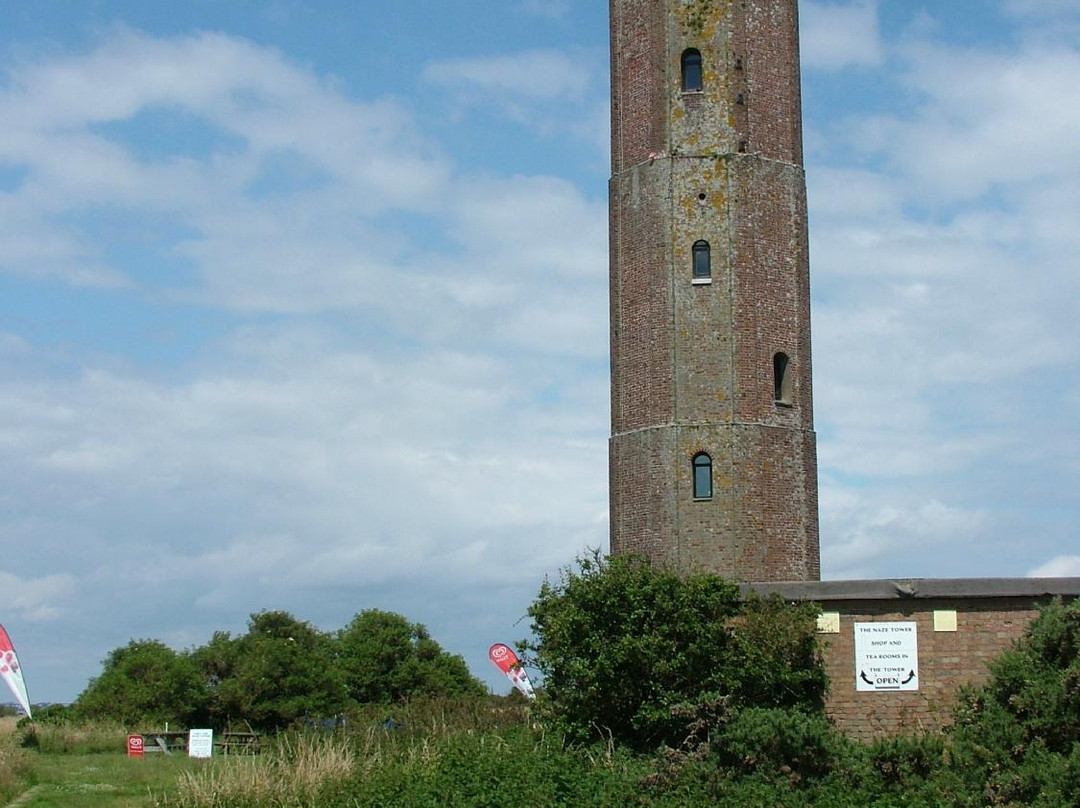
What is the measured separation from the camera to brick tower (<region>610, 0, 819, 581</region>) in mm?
27703

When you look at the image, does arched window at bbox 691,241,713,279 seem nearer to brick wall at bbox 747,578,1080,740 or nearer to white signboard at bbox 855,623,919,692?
brick wall at bbox 747,578,1080,740

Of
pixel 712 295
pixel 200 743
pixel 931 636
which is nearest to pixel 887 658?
pixel 931 636

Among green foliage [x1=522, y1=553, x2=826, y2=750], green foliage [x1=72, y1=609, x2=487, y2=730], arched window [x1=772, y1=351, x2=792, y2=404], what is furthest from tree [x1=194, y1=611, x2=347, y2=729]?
green foliage [x1=522, y1=553, x2=826, y2=750]

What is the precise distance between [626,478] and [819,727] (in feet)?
41.4

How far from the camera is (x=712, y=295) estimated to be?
2831 centimetres

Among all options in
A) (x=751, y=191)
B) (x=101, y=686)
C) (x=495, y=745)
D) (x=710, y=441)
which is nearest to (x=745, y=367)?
(x=710, y=441)

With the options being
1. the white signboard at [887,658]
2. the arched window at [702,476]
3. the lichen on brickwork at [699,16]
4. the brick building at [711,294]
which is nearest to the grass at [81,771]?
the white signboard at [887,658]

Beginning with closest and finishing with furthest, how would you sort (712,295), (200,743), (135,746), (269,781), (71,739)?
1. (269,781)
2. (712,295)
3. (200,743)
4. (135,746)
5. (71,739)

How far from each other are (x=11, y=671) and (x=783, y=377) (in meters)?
19.4

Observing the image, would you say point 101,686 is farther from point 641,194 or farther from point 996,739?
point 996,739

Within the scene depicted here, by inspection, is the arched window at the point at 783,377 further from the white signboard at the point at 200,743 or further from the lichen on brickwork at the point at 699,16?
the white signboard at the point at 200,743

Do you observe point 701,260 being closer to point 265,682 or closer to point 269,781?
point 269,781

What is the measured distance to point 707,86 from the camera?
96.0 ft

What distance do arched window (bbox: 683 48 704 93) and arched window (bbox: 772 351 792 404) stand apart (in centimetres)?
576
